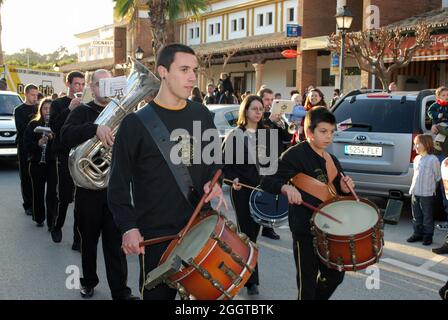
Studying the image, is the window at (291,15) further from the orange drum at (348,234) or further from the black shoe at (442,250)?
the orange drum at (348,234)

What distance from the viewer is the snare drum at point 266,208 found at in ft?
18.4

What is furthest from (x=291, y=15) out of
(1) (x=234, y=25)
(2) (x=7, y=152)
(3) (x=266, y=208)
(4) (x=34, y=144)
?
(3) (x=266, y=208)

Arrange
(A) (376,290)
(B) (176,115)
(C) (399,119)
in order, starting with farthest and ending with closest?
(C) (399,119), (A) (376,290), (B) (176,115)

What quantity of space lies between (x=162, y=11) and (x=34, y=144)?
17828 millimetres

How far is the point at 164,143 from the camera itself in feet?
10.8

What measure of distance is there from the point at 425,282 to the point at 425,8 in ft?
77.7

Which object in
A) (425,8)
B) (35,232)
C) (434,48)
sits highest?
(425,8)

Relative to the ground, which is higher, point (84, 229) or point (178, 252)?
point (178, 252)

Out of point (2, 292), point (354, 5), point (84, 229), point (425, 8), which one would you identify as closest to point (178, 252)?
point (84, 229)

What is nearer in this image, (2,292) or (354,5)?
(2,292)

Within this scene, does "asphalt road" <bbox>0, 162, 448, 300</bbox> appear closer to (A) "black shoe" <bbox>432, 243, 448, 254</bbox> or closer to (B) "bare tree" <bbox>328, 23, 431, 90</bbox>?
(A) "black shoe" <bbox>432, 243, 448, 254</bbox>

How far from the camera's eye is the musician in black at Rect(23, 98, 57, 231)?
782 cm

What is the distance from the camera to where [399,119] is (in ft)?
27.8
